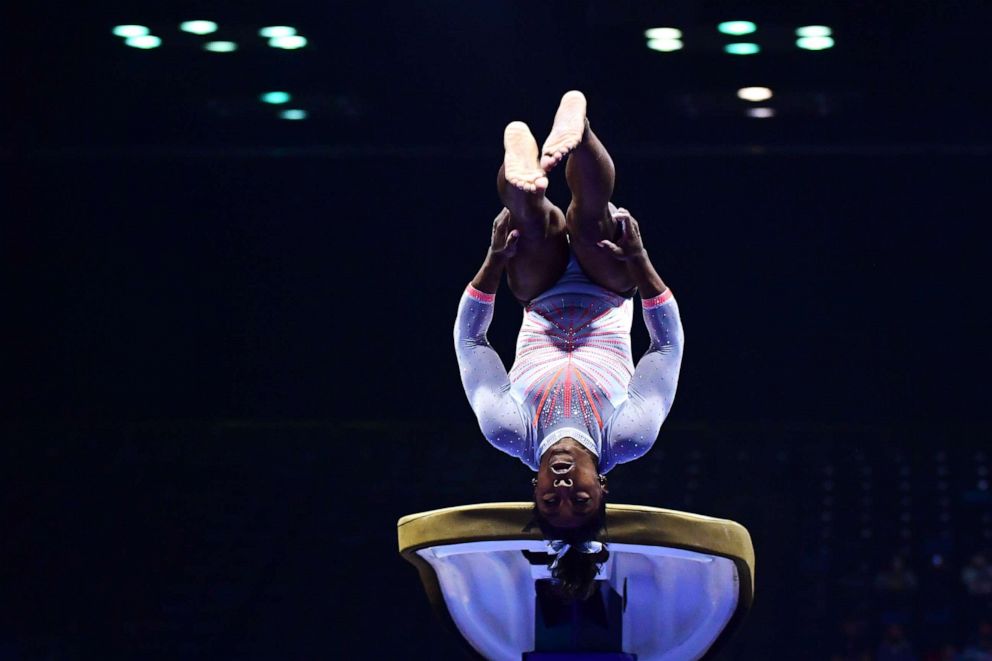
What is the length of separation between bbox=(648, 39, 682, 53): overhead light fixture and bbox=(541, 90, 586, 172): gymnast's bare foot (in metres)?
2.01

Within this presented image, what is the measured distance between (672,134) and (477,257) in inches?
36.0

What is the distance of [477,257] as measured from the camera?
4777 mm

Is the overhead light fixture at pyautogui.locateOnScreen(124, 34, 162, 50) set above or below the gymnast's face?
above

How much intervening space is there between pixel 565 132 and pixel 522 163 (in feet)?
0.34

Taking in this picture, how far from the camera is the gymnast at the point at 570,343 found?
224cm

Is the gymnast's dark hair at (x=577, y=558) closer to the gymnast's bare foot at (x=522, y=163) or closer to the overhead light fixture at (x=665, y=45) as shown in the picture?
the gymnast's bare foot at (x=522, y=163)

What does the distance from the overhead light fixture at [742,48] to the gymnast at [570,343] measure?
2.03m

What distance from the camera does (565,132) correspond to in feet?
7.53

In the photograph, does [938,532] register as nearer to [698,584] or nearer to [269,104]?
[698,584]

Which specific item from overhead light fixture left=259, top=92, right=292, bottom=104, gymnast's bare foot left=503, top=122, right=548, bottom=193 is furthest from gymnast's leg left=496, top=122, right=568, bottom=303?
overhead light fixture left=259, top=92, right=292, bottom=104

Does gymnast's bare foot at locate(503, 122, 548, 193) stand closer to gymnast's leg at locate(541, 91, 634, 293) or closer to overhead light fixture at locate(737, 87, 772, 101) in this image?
gymnast's leg at locate(541, 91, 634, 293)

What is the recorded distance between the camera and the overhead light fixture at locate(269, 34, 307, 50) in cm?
441

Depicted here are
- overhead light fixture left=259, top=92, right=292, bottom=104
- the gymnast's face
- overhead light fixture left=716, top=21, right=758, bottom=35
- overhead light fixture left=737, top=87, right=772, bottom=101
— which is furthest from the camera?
overhead light fixture left=259, top=92, right=292, bottom=104

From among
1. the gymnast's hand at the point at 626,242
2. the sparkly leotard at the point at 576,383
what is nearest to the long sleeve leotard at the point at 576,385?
the sparkly leotard at the point at 576,383
